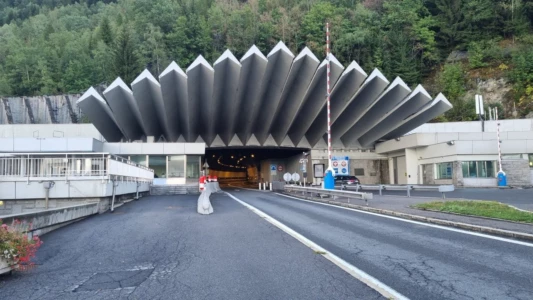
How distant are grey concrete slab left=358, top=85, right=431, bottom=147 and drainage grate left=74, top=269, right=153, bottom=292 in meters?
42.8

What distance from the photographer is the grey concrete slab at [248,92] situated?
39656mm

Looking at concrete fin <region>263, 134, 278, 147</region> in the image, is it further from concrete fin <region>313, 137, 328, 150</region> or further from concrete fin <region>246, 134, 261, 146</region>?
concrete fin <region>313, 137, 328, 150</region>

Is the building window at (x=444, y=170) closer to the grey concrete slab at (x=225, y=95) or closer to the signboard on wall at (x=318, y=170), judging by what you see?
the signboard on wall at (x=318, y=170)

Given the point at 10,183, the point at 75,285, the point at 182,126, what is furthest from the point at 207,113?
the point at 75,285

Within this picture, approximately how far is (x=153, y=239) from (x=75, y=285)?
390 cm

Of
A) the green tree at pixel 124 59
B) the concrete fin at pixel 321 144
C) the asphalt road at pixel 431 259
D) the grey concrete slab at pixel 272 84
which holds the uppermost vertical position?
the green tree at pixel 124 59

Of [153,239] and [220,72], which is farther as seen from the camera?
[220,72]

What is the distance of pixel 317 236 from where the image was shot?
9734 mm

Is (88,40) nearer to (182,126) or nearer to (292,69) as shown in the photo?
(182,126)

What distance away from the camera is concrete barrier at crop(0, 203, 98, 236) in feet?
31.3

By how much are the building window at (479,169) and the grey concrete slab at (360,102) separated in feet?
37.7

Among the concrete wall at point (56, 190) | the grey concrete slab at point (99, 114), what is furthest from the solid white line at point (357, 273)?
the grey concrete slab at point (99, 114)

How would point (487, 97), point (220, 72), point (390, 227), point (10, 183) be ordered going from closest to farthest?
1. point (390, 227)
2. point (10, 183)
3. point (220, 72)
4. point (487, 97)

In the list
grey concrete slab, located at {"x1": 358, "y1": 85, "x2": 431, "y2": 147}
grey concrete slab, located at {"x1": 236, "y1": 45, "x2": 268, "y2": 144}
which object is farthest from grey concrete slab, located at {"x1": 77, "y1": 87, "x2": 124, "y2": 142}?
grey concrete slab, located at {"x1": 358, "y1": 85, "x2": 431, "y2": 147}
